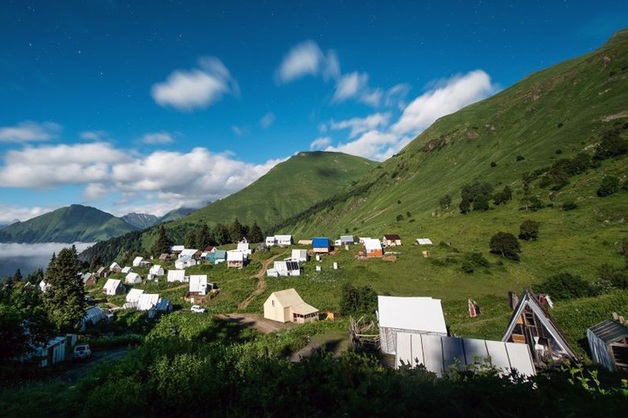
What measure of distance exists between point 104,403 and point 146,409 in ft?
3.04

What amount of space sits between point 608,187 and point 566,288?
1507 inches

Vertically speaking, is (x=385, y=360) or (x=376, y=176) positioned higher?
(x=376, y=176)

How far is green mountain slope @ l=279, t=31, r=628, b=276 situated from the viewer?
50688 millimetres

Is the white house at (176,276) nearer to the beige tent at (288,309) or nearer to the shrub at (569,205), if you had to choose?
the beige tent at (288,309)

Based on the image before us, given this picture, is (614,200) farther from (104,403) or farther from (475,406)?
(104,403)

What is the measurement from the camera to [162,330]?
2489 centimetres

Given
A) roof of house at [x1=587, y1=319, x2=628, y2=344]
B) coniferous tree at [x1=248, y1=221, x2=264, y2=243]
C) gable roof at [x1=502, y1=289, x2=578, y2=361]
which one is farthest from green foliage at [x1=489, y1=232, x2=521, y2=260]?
coniferous tree at [x1=248, y1=221, x2=264, y2=243]

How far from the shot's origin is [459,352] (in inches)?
495

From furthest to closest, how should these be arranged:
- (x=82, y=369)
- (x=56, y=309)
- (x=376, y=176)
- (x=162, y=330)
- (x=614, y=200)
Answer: (x=376, y=176)
(x=614, y=200)
(x=56, y=309)
(x=162, y=330)
(x=82, y=369)

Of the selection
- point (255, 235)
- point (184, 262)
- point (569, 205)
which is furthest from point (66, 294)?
point (569, 205)

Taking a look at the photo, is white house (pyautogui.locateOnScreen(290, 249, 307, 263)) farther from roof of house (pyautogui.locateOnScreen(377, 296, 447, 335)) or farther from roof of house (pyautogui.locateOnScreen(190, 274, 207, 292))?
roof of house (pyautogui.locateOnScreen(377, 296, 447, 335))

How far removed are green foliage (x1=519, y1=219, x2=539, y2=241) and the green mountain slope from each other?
59.3 inches

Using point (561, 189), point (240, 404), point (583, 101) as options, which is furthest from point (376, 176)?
point (240, 404)

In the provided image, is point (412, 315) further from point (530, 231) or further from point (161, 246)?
point (161, 246)
